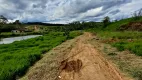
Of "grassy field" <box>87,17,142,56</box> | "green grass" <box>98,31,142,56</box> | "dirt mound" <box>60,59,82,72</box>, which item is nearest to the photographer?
"dirt mound" <box>60,59,82,72</box>

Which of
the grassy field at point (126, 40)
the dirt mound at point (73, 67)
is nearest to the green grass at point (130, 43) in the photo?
the grassy field at point (126, 40)

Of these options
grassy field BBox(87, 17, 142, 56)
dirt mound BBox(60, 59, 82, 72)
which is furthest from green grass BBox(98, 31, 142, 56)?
dirt mound BBox(60, 59, 82, 72)

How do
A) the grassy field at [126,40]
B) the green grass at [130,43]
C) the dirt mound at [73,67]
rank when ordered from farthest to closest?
1. the grassy field at [126,40]
2. the green grass at [130,43]
3. the dirt mound at [73,67]

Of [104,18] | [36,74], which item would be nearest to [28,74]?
[36,74]

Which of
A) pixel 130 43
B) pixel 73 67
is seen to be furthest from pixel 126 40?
pixel 73 67

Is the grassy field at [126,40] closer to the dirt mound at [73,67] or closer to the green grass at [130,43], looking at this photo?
the green grass at [130,43]

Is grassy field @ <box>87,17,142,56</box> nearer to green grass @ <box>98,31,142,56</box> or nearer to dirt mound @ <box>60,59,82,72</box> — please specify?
green grass @ <box>98,31,142,56</box>

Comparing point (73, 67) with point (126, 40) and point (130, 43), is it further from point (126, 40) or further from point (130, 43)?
point (126, 40)

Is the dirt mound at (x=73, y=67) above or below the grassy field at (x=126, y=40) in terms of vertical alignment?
above

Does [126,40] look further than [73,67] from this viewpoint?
Yes

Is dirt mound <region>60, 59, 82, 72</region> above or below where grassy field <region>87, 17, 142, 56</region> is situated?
above

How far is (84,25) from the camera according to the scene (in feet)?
420

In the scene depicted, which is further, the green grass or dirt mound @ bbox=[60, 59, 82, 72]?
the green grass

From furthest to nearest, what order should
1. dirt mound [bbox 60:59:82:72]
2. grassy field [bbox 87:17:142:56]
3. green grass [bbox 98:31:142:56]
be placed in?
grassy field [bbox 87:17:142:56], green grass [bbox 98:31:142:56], dirt mound [bbox 60:59:82:72]
